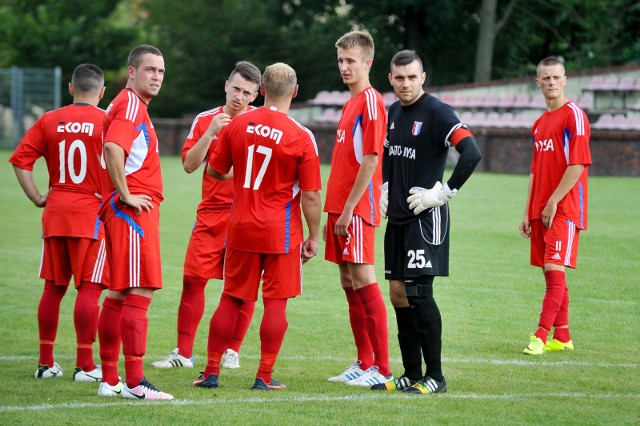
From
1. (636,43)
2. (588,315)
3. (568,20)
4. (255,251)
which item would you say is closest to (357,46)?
(255,251)

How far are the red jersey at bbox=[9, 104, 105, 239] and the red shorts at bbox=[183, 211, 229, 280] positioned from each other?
0.83 meters

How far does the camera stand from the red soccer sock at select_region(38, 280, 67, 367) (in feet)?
26.0

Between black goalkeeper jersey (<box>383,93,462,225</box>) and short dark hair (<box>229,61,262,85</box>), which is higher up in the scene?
short dark hair (<box>229,61,262,85</box>)

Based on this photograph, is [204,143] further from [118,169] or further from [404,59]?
[404,59]

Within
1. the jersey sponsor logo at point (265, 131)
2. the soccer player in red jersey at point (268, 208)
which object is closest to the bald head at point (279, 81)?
the soccer player in red jersey at point (268, 208)

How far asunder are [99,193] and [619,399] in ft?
13.2

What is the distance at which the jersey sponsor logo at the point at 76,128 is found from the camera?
780 centimetres

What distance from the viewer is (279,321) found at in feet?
23.4

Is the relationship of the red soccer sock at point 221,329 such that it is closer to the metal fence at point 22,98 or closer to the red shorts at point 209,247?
the red shorts at point 209,247

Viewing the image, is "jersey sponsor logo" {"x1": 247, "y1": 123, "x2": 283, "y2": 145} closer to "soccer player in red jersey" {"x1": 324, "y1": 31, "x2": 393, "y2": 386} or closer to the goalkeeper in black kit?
"soccer player in red jersey" {"x1": 324, "y1": 31, "x2": 393, "y2": 386}

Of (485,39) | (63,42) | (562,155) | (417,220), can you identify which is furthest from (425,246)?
(63,42)

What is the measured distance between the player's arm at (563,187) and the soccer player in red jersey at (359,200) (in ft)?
6.69

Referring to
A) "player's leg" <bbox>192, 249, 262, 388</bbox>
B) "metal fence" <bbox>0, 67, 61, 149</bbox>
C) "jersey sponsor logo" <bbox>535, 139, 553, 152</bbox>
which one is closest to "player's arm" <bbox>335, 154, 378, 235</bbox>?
"player's leg" <bbox>192, 249, 262, 388</bbox>

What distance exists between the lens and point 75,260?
7.93 m
